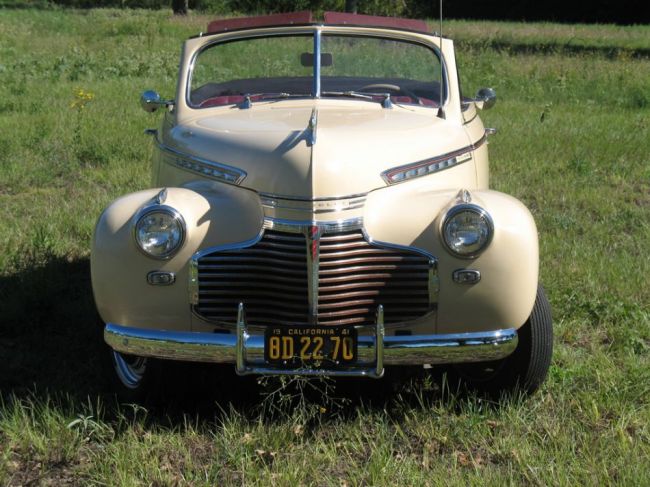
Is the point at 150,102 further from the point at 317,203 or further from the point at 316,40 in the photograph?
the point at 317,203

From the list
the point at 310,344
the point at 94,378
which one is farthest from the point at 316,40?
the point at 94,378

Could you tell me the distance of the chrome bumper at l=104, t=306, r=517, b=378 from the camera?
8.98 feet

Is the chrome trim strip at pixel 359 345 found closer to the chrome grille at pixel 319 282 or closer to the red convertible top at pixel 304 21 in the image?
the chrome grille at pixel 319 282

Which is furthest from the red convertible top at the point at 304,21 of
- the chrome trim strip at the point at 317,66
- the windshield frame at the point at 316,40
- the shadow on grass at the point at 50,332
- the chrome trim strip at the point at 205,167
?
the shadow on grass at the point at 50,332

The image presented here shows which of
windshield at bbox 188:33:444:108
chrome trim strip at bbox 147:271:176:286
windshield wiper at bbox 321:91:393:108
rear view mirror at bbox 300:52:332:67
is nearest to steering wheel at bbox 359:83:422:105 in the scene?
windshield at bbox 188:33:444:108

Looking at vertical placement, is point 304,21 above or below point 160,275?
above

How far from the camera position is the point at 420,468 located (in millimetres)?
2756

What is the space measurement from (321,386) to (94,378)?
1.02m

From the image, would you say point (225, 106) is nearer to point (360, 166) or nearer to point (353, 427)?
point (360, 166)

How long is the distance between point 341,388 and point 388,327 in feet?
1.96

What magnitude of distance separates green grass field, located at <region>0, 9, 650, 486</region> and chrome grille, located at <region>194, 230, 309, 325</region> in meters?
0.33

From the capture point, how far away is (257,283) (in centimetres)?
289

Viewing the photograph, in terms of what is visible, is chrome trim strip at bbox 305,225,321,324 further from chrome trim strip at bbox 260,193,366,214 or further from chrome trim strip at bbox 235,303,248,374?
chrome trim strip at bbox 235,303,248,374

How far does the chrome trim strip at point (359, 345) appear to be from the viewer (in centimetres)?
275
